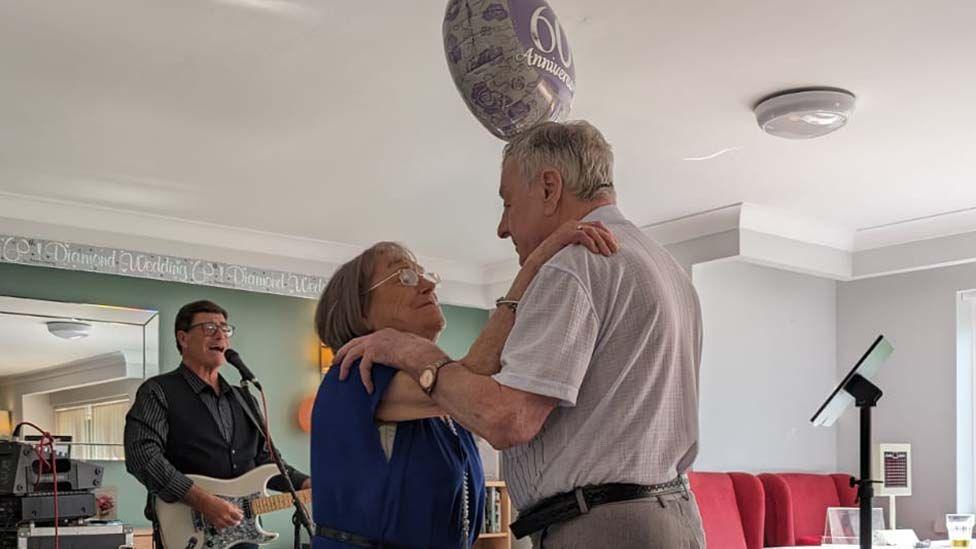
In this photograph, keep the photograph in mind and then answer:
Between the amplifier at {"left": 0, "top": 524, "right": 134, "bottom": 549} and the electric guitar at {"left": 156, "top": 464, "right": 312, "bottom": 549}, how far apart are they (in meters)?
0.45

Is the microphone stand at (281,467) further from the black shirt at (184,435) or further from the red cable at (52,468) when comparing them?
the red cable at (52,468)

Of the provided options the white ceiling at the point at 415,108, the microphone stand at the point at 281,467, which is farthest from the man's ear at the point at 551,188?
the white ceiling at the point at 415,108

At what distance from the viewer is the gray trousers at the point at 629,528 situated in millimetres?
1581

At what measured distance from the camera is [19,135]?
5066 mm

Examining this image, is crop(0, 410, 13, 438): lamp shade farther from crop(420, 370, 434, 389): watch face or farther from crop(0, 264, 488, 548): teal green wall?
crop(420, 370, 434, 389): watch face

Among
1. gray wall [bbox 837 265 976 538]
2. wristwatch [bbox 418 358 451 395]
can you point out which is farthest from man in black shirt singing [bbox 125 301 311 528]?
gray wall [bbox 837 265 976 538]

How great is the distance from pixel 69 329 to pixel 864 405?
15.7 feet

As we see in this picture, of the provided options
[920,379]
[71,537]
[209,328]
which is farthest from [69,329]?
[920,379]

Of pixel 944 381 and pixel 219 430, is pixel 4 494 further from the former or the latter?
pixel 944 381

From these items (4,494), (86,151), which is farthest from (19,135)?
(4,494)

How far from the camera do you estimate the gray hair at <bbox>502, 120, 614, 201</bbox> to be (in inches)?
68.8

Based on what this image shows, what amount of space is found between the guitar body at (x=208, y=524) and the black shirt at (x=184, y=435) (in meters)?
0.06

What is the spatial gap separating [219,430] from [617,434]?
291cm

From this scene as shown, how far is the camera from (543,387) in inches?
60.2
